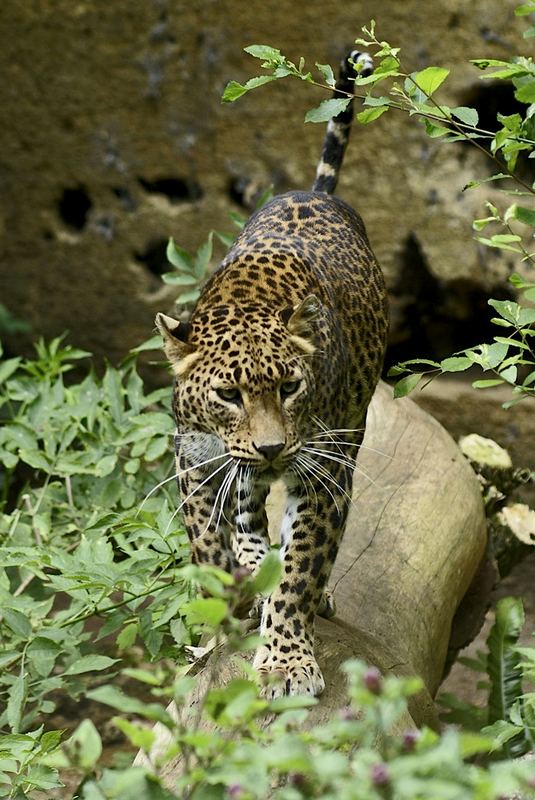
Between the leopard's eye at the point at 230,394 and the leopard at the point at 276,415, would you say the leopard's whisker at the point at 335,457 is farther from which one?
the leopard's eye at the point at 230,394

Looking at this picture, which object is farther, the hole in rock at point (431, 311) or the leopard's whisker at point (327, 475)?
the hole in rock at point (431, 311)

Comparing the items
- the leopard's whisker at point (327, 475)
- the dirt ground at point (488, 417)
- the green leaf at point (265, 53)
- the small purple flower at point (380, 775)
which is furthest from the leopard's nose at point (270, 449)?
the dirt ground at point (488, 417)

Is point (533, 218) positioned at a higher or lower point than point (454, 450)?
higher

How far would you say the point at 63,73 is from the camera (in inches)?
349

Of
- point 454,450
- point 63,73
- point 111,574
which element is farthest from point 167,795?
point 63,73

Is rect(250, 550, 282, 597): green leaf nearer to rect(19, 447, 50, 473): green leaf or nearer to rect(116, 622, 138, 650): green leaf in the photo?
rect(116, 622, 138, 650): green leaf

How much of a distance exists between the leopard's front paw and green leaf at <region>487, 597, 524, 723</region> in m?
1.76

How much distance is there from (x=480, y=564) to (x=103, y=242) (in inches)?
151

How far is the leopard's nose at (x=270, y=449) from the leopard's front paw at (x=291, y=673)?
0.72 m

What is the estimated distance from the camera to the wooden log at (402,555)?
4910 millimetres

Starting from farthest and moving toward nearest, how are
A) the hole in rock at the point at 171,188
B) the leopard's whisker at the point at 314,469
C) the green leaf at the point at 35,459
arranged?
the hole in rock at the point at 171,188, the green leaf at the point at 35,459, the leopard's whisker at the point at 314,469

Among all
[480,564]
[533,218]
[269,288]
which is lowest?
[480,564]

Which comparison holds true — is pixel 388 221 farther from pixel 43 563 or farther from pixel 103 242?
pixel 43 563

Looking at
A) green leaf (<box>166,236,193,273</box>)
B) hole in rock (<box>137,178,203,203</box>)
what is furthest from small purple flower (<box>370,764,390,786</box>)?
hole in rock (<box>137,178,203,203</box>)
